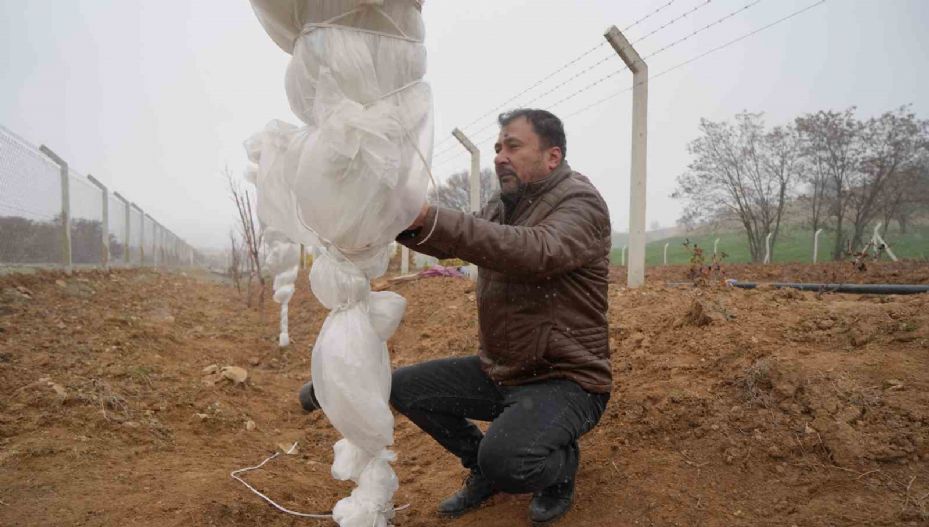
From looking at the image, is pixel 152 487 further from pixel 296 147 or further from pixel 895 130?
pixel 895 130

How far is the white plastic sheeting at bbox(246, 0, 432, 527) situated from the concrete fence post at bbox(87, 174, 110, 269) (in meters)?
13.0

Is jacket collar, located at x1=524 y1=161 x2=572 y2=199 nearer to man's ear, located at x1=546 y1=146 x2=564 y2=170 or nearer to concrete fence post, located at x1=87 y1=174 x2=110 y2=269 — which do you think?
man's ear, located at x1=546 y1=146 x2=564 y2=170

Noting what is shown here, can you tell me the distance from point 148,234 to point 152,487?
20.9 metres

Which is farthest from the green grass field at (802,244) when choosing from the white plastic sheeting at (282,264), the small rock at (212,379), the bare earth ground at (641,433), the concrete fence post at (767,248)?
the small rock at (212,379)

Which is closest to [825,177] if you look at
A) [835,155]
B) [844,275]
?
[835,155]

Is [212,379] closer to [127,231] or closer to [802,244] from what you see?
[127,231]

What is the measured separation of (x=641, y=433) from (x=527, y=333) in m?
1.00

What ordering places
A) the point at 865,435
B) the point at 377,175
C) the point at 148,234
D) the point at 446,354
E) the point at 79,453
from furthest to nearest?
the point at 148,234, the point at 446,354, the point at 79,453, the point at 865,435, the point at 377,175

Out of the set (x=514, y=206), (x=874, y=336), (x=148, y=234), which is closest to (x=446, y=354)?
(x=514, y=206)

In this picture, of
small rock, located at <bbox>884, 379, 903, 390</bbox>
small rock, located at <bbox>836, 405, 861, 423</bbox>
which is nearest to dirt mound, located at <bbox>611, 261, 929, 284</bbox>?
small rock, located at <bbox>884, 379, 903, 390</bbox>

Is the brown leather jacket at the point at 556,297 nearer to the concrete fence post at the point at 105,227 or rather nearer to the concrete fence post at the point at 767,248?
the concrete fence post at the point at 105,227

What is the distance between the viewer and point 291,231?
1919mm

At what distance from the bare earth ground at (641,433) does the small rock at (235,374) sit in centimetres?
10

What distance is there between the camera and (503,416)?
7.29 ft
